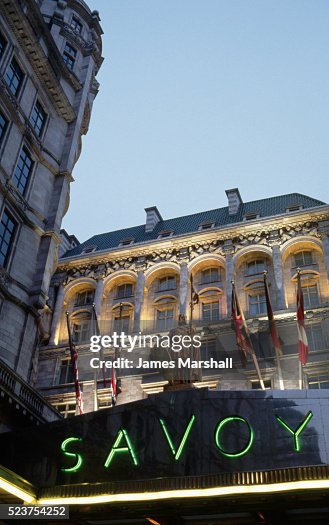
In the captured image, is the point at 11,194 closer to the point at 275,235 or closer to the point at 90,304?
the point at 90,304

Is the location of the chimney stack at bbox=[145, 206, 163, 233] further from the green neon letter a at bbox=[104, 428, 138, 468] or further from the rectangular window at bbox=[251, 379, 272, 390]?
the green neon letter a at bbox=[104, 428, 138, 468]

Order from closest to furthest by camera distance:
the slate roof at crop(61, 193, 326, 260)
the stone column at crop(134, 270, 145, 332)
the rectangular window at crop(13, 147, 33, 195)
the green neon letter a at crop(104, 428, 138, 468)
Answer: the green neon letter a at crop(104, 428, 138, 468), the rectangular window at crop(13, 147, 33, 195), the stone column at crop(134, 270, 145, 332), the slate roof at crop(61, 193, 326, 260)

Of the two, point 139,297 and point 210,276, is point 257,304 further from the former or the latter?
point 139,297

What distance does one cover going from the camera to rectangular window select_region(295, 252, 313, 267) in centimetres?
4372

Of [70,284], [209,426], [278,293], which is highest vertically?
[70,284]

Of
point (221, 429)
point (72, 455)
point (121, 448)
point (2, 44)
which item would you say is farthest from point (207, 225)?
point (221, 429)

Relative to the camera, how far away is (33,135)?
33.1 metres

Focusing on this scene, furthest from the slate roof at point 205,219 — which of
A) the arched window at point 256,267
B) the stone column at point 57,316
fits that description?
the stone column at point 57,316

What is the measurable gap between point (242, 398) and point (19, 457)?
850 centimetres

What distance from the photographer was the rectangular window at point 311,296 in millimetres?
41062

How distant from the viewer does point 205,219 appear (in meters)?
55.4

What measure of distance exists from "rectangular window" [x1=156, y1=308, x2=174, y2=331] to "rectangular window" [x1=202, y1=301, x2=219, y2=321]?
2621 millimetres

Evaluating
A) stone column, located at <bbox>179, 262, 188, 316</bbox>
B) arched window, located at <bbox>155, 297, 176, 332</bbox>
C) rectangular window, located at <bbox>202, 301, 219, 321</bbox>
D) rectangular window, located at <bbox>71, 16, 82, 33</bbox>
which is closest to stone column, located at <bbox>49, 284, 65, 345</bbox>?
arched window, located at <bbox>155, 297, 176, 332</bbox>

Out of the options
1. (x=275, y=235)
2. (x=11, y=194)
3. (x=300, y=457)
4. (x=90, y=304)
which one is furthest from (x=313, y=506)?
(x=90, y=304)
